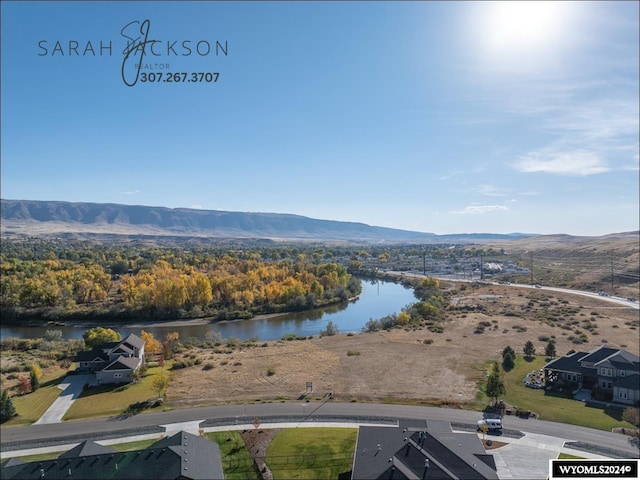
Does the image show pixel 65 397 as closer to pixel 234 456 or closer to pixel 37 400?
pixel 37 400

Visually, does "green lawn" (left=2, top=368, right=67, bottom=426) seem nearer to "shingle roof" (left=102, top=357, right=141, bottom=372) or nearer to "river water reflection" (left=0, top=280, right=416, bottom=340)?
"shingle roof" (left=102, top=357, right=141, bottom=372)

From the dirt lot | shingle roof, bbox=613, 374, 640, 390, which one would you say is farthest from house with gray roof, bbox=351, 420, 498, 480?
shingle roof, bbox=613, 374, 640, 390

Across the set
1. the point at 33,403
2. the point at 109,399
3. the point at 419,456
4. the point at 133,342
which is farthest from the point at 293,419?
the point at 133,342

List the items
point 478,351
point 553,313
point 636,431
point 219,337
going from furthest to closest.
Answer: point 553,313 < point 219,337 < point 478,351 < point 636,431

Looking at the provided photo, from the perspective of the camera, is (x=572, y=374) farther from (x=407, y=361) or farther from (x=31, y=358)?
(x=31, y=358)

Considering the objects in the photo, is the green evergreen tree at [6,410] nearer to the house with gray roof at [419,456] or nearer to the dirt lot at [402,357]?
the dirt lot at [402,357]

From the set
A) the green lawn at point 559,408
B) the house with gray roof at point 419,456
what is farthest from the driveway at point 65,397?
the green lawn at point 559,408

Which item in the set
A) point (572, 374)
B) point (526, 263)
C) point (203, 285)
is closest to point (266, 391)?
point (572, 374)
